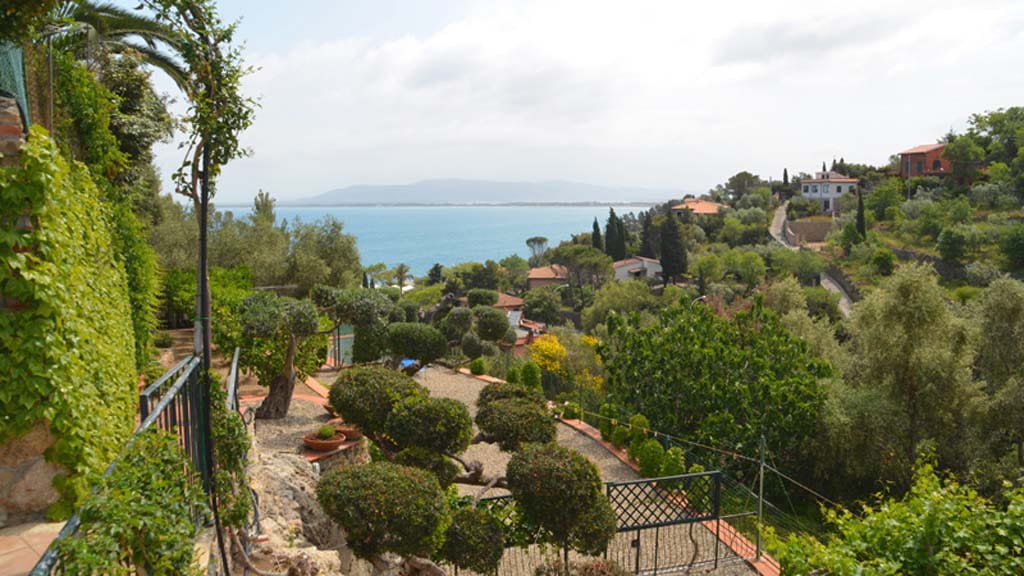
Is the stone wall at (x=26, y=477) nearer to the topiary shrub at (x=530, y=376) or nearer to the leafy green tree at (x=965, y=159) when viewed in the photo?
the topiary shrub at (x=530, y=376)

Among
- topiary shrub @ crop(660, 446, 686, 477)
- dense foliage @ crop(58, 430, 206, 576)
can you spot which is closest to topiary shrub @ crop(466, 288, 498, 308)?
topiary shrub @ crop(660, 446, 686, 477)

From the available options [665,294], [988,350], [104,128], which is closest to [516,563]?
[104,128]

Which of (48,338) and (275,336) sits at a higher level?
(48,338)

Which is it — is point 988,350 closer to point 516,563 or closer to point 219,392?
point 516,563

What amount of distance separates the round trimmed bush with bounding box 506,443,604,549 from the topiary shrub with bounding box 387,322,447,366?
8.57 m

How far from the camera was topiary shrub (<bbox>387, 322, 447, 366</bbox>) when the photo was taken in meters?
15.3

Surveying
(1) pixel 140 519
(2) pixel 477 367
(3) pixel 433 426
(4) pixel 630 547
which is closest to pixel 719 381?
(4) pixel 630 547

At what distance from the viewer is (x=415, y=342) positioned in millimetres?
15312

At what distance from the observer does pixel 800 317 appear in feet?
69.9

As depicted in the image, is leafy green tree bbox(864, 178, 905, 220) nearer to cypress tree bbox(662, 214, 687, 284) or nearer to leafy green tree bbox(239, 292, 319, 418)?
cypress tree bbox(662, 214, 687, 284)

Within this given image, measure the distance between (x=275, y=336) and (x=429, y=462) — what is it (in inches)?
183

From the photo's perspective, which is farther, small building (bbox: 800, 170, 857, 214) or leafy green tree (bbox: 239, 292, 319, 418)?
small building (bbox: 800, 170, 857, 214)

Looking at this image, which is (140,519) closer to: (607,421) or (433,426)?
(433,426)

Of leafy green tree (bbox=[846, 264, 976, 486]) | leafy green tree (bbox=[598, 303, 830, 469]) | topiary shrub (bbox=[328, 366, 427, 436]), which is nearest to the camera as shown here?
topiary shrub (bbox=[328, 366, 427, 436])
